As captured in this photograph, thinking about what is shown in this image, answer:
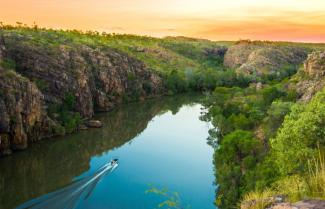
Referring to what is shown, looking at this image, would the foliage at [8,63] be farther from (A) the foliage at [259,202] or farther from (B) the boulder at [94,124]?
(A) the foliage at [259,202]

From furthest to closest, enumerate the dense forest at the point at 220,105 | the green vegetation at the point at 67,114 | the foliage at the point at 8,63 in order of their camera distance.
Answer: the green vegetation at the point at 67,114, the foliage at the point at 8,63, the dense forest at the point at 220,105

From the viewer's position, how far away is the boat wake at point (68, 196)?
41.3m

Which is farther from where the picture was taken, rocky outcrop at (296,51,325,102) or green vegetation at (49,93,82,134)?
green vegetation at (49,93,82,134)

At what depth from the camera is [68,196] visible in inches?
1727

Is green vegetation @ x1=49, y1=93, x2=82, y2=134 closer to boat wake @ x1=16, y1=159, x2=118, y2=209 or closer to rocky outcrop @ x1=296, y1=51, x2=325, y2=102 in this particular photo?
boat wake @ x1=16, y1=159, x2=118, y2=209

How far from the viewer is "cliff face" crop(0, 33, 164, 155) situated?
62.2 meters

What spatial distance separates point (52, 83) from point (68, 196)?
139 feet

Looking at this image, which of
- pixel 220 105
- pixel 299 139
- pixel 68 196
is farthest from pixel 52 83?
pixel 299 139

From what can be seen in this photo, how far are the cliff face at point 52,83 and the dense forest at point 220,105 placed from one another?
18 cm

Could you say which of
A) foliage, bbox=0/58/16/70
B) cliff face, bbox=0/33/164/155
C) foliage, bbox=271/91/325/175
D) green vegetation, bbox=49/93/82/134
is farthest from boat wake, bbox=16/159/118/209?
foliage, bbox=0/58/16/70

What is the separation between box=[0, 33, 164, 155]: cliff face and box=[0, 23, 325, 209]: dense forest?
184mm

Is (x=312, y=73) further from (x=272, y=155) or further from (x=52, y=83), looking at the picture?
(x=52, y=83)

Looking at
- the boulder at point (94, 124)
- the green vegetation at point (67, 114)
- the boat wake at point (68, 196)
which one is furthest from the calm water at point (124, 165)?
the green vegetation at point (67, 114)

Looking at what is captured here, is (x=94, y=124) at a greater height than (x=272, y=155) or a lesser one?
lesser
